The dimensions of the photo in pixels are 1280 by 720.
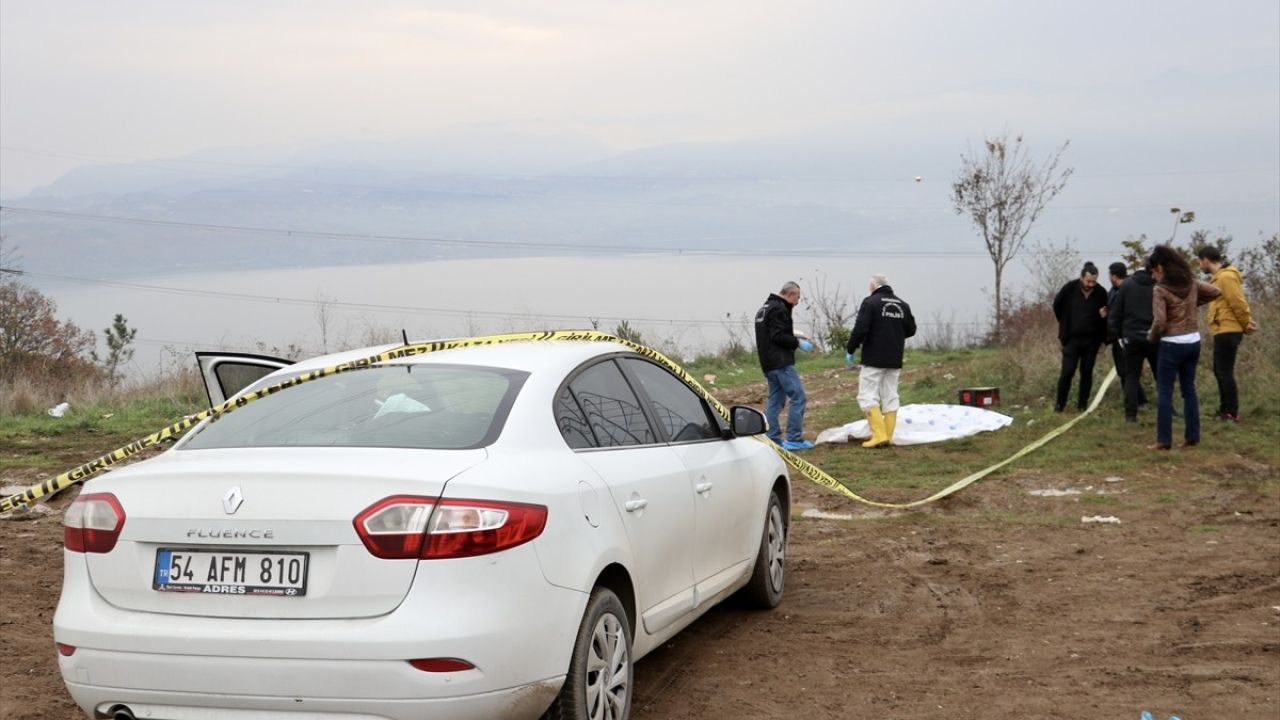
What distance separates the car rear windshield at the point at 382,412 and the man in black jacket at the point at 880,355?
1012 centimetres

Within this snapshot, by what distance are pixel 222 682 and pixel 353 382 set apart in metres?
1.49

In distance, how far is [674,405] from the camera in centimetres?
631

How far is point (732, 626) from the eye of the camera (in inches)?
275

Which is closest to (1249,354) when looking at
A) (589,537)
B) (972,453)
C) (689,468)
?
(972,453)

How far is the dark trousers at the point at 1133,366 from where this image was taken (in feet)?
48.0

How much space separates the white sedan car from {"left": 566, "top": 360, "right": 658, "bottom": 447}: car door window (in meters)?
0.21

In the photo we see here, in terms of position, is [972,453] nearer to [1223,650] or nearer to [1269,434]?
[1269,434]

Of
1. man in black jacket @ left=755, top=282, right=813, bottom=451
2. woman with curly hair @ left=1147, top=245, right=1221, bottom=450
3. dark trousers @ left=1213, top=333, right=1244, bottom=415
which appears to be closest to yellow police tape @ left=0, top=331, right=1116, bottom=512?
man in black jacket @ left=755, top=282, right=813, bottom=451

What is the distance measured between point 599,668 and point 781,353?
10192 millimetres

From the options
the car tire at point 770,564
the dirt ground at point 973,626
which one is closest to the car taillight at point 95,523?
the dirt ground at point 973,626

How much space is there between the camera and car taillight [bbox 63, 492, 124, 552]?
4305 millimetres

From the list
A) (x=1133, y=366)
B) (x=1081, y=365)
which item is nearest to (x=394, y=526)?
(x=1133, y=366)

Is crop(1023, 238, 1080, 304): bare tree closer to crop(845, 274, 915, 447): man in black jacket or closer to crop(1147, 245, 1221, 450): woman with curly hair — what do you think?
crop(845, 274, 915, 447): man in black jacket

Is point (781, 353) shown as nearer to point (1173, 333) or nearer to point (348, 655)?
point (1173, 333)
